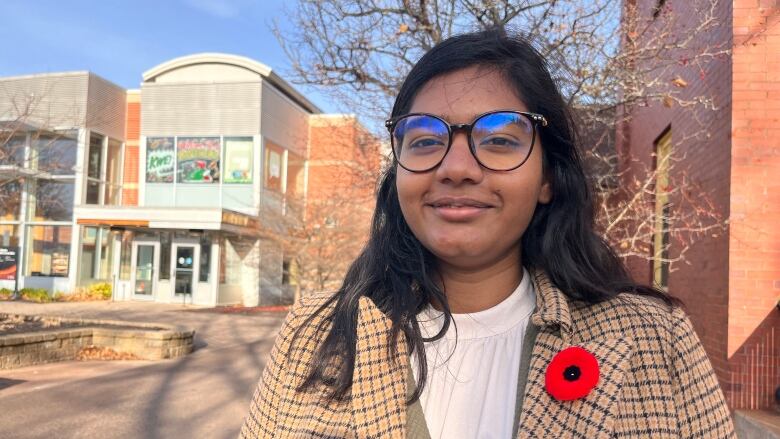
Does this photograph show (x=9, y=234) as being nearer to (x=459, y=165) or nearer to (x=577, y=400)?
(x=459, y=165)

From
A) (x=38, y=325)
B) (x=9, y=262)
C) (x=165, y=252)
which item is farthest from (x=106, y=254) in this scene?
(x=38, y=325)

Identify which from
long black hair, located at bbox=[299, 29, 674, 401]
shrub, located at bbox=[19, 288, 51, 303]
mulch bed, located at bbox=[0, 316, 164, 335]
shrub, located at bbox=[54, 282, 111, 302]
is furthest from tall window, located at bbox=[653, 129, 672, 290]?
shrub, located at bbox=[54, 282, 111, 302]

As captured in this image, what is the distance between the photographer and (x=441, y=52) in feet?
5.67

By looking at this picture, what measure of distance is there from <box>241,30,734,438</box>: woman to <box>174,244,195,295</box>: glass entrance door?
21909 mm

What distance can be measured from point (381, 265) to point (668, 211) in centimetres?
651

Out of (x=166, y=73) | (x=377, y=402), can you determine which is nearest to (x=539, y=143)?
(x=377, y=402)

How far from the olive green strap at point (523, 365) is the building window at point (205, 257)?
2222 centimetres

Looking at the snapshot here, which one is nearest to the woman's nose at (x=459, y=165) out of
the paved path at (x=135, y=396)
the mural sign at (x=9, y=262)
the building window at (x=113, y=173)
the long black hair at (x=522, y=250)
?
the long black hair at (x=522, y=250)

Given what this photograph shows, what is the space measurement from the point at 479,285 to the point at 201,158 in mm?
23052

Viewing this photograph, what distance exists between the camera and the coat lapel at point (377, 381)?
1.45 meters

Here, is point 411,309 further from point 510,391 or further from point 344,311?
point 510,391

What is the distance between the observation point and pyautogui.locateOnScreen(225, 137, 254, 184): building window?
23.2 m

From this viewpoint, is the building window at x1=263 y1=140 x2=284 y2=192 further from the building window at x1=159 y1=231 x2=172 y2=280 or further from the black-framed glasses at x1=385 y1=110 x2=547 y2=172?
the black-framed glasses at x1=385 y1=110 x2=547 y2=172

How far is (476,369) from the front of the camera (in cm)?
159
